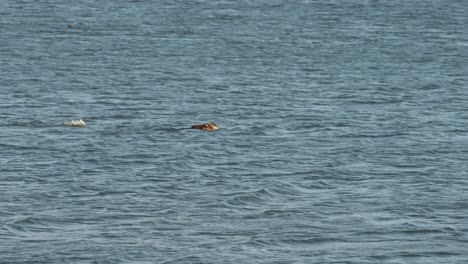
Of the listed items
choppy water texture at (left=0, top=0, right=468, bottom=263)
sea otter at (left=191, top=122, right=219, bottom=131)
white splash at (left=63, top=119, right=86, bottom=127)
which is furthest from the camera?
white splash at (left=63, top=119, right=86, bottom=127)

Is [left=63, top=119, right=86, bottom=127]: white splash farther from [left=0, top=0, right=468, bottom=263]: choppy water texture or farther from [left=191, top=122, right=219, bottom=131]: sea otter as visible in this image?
[left=191, top=122, right=219, bottom=131]: sea otter

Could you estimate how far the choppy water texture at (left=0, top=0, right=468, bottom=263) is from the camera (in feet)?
109

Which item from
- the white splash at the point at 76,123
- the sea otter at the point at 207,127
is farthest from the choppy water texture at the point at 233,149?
the sea otter at the point at 207,127

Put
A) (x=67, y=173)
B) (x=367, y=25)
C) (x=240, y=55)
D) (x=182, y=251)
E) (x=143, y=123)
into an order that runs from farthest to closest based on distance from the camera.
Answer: (x=367, y=25) < (x=240, y=55) < (x=143, y=123) < (x=67, y=173) < (x=182, y=251)

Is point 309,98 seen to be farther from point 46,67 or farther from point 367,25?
point 367,25

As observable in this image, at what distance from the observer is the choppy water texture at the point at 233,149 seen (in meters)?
33.4

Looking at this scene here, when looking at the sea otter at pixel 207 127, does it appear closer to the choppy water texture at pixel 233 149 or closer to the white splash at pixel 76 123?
the choppy water texture at pixel 233 149

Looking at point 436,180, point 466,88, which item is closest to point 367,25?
point 466,88

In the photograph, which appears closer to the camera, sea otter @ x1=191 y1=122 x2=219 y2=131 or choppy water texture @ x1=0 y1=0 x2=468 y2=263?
choppy water texture @ x1=0 y1=0 x2=468 y2=263

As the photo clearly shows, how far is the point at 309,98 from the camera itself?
62031 mm

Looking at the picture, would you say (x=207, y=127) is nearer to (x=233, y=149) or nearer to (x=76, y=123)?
(x=233, y=149)

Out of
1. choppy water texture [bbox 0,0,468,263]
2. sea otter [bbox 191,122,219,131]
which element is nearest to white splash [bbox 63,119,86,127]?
choppy water texture [bbox 0,0,468,263]

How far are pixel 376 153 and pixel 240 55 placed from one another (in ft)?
116

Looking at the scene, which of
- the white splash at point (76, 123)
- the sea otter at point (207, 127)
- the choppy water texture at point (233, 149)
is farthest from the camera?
the white splash at point (76, 123)
